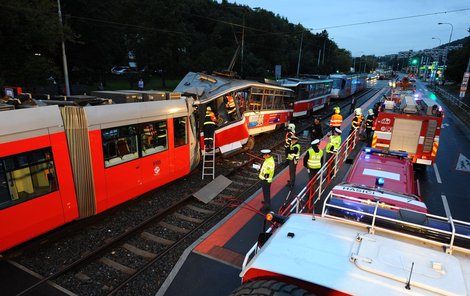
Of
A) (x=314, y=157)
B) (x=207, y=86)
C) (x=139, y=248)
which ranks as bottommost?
(x=139, y=248)

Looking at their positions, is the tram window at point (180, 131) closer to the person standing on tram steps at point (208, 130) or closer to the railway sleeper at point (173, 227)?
the person standing on tram steps at point (208, 130)

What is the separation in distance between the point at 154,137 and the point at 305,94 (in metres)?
17.0

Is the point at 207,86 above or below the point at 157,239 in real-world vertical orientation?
above

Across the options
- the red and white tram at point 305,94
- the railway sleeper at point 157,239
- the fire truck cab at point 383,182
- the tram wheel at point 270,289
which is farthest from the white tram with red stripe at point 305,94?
the tram wheel at point 270,289

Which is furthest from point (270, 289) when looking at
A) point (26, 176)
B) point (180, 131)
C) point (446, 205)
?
point (446, 205)

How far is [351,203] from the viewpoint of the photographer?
533 centimetres

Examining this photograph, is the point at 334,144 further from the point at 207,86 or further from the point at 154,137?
the point at 154,137

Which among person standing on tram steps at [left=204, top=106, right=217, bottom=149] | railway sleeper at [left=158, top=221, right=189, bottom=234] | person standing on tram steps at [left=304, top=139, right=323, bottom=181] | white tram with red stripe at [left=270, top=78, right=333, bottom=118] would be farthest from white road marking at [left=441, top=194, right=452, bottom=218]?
white tram with red stripe at [left=270, top=78, right=333, bottom=118]

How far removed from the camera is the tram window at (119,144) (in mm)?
7816

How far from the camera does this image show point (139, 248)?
23.7ft

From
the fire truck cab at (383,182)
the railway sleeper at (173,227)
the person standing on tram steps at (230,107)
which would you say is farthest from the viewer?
the person standing on tram steps at (230,107)

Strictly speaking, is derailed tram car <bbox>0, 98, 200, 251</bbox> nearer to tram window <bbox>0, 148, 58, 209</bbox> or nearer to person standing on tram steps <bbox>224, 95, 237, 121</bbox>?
tram window <bbox>0, 148, 58, 209</bbox>

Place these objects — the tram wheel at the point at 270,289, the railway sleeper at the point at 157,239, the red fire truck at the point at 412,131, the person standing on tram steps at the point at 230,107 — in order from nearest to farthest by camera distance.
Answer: the tram wheel at the point at 270,289
the railway sleeper at the point at 157,239
the red fire truck at the point at 412,131
the person standing on tram steps at the point at 230,107

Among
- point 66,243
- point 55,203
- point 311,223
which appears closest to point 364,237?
point 311,223
